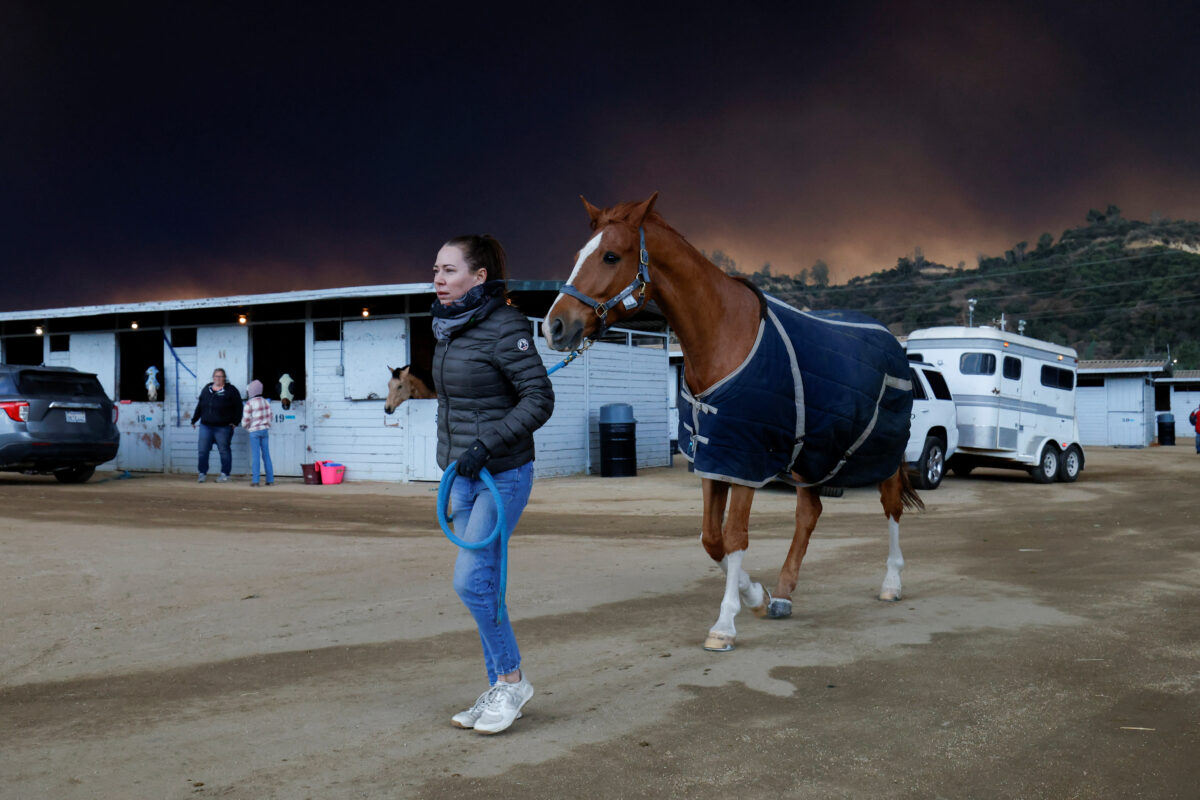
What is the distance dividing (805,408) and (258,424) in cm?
1328

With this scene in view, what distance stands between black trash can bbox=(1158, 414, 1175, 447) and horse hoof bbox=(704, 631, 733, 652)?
38103 mm

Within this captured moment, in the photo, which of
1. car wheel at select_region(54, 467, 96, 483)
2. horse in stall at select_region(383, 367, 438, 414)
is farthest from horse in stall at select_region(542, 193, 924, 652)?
car wheel at select_region(54, 467, 96, 483)

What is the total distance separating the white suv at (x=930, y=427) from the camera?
1490 cm

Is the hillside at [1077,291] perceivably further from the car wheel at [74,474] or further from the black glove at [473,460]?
the black glove at [473,460]

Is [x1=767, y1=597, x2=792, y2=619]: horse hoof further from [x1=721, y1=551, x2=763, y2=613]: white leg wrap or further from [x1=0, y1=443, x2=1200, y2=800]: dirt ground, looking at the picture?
[x1=721, y1=551, x2=763, y2=613]: white leg wrap

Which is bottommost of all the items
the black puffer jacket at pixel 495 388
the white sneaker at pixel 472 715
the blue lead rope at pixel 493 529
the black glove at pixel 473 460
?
the white sneaker at pixel 472 715

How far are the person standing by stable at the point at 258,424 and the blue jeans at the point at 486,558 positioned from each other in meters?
13.5

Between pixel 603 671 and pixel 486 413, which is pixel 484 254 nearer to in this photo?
pixel 486 413

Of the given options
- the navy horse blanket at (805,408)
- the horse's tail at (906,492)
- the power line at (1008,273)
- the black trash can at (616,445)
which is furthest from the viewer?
the power line at (1008,273)

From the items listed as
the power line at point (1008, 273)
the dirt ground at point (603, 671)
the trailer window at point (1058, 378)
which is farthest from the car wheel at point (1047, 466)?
the power line at point (1008, 273)

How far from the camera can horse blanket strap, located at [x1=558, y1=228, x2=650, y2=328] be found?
15.2ft

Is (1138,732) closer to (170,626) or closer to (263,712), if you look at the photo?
(263,712)

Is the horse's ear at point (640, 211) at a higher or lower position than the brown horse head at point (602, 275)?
higher

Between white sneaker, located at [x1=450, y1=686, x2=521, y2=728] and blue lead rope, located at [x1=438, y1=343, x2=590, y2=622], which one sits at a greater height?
blue lead rope, located at [x1=438, y1=343, x2=590, y2=622]
